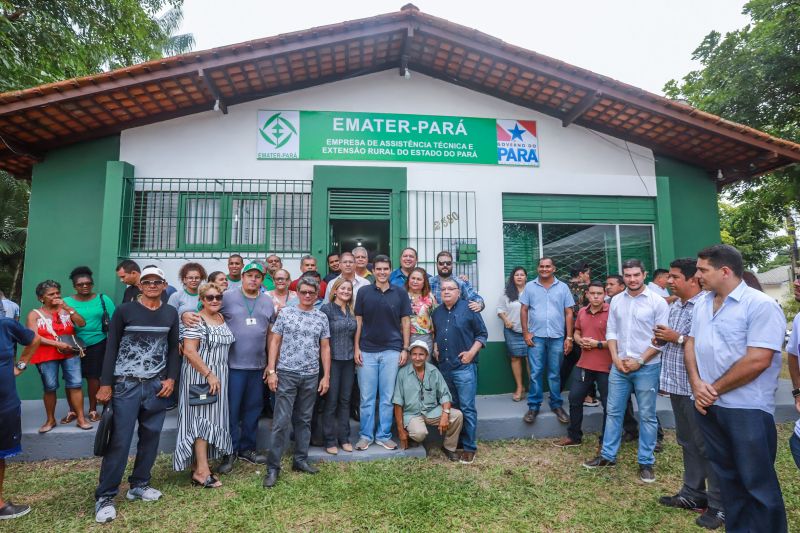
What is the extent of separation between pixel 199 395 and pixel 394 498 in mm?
1819

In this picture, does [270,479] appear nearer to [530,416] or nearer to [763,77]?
[530,416]

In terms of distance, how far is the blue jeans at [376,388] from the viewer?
4176 millimetres

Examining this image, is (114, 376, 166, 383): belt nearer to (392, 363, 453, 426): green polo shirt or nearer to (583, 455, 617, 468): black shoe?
(392, 363, 453, 426): green polo shirt

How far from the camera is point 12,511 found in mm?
3164

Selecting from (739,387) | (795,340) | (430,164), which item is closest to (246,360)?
(739,387)

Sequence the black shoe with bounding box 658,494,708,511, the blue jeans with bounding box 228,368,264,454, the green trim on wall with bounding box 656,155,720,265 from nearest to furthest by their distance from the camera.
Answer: the black shoe with bounding box 658,494,708,511, the blue jeans with bounding box 228,368,264,454, the green trim on wall with bounding box 656,155,720,265

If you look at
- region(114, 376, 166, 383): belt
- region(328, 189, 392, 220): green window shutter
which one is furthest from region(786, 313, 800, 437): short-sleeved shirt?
region(328, 189, 392, 220): green window shutter

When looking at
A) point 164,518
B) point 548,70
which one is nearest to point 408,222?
point 548,70

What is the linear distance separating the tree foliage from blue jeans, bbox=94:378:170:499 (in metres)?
6.71

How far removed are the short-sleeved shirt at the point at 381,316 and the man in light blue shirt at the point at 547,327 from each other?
174 centimetres

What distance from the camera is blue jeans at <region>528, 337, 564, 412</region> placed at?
4785 millimetres

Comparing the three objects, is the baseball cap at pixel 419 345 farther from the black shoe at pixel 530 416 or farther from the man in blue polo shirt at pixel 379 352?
the black shoe at pixel 530 416

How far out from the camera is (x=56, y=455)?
4.17 meters

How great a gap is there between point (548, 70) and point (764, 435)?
504 cm
